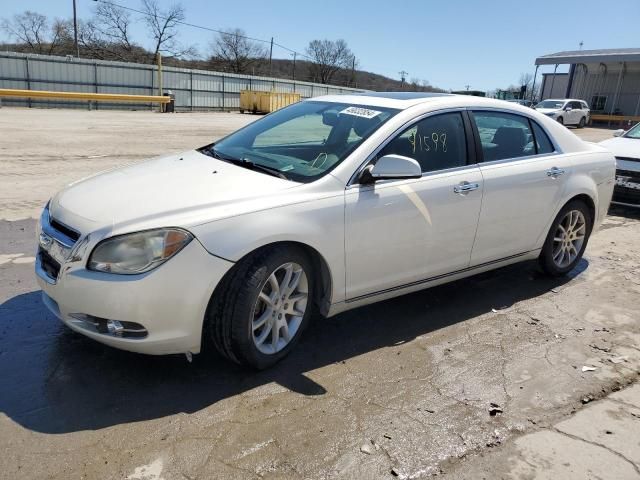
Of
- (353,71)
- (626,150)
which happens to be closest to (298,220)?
(626,150)

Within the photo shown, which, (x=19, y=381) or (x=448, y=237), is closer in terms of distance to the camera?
(x=19, y=381)

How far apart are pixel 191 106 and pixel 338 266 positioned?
35888 mm

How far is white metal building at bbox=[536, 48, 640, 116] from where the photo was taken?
127ft

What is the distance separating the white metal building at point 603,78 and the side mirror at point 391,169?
1614 inches

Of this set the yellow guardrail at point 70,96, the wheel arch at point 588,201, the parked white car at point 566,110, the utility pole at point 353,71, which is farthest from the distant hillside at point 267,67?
the wheel arch at point 588,201

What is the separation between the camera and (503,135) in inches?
172

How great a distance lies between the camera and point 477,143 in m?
4.07

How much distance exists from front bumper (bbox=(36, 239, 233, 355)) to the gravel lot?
1.17 ft

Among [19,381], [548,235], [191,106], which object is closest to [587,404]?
[548,235]

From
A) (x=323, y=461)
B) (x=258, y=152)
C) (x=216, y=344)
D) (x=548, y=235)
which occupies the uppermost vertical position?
(x=258, y=152)

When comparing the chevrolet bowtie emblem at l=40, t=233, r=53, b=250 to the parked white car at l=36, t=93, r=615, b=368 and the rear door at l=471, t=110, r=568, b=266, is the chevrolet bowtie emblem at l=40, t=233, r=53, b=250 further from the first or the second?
the rear door at l=471, t=110, r=568, b=266

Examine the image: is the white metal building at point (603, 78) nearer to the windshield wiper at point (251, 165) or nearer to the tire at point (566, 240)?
the tire at point (566, 240)

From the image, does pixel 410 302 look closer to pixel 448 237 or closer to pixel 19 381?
pixel 448 237

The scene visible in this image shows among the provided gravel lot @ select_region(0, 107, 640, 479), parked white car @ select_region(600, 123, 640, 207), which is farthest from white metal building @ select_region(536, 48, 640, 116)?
gravel lot @ select_region(0, 107, 640, 479)
